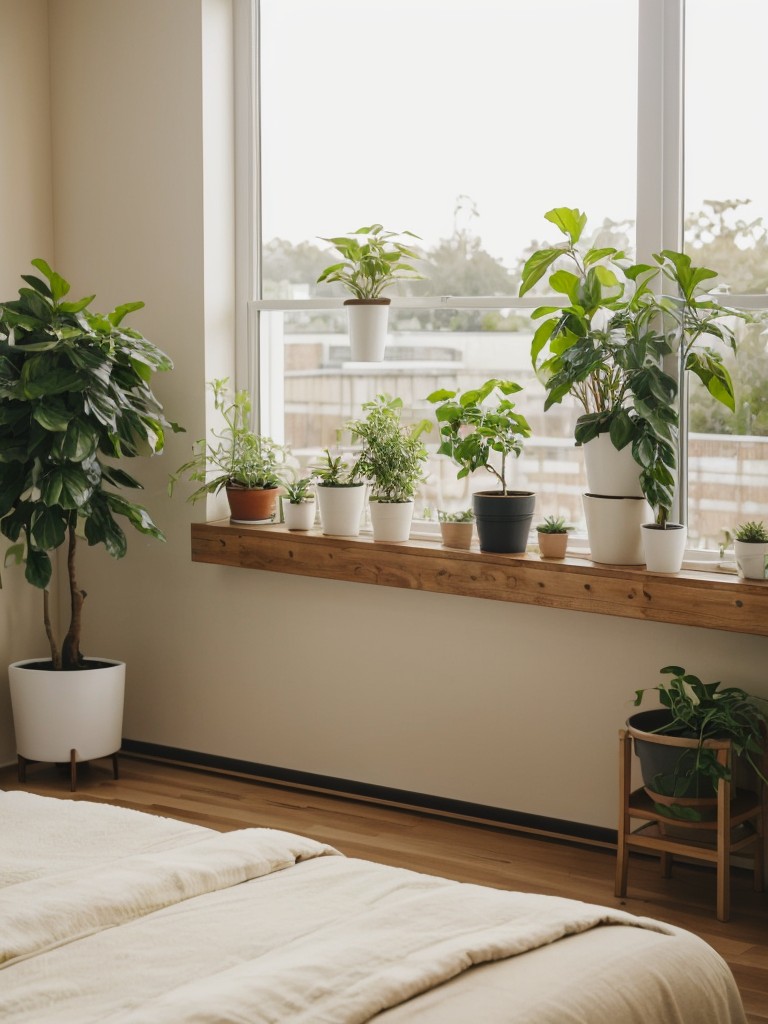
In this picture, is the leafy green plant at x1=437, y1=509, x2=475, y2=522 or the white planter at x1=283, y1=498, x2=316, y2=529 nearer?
the leafy green plant at x1=437, y1=509, x2=475, y2=522

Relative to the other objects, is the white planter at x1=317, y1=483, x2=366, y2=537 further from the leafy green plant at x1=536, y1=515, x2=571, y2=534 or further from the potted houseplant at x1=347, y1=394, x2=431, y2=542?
the leafy green plant at x1=536, y1=515, x2=571, y2=534

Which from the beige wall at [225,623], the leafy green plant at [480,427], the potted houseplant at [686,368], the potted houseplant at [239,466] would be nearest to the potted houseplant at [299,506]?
the potted houseplant at [239,466]

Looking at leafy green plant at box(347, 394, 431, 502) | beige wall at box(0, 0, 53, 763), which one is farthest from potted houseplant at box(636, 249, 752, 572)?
beige wall at box(0, 0, 53, 763)

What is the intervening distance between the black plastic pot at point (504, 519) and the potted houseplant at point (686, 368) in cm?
38

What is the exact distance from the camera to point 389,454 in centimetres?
381

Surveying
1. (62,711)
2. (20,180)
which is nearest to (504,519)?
(62,711)

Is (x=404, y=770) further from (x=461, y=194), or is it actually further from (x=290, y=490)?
(x=461, y=194)

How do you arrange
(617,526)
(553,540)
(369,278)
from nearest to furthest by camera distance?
1. (617,526)
2. (553,540)
3. (369,278)

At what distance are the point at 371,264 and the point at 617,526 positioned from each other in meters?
1.13

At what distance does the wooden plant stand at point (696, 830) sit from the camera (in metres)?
3.02

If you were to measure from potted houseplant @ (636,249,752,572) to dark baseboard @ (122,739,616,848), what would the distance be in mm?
853

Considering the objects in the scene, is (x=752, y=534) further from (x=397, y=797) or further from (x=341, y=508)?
(x=397, y=797)

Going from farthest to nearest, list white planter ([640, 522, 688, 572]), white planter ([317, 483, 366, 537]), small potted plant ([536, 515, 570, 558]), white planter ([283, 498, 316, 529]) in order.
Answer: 1. white planter ([283, 498, 316, 529])
2. white planter ([317, 483, 366, 537])
3. small potted plant ([536, 515, 570, 558])
4. white planter ([640, 522, 688, 572])

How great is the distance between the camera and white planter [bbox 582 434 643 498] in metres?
3.41
